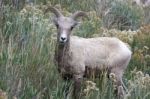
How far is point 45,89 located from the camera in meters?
7.29

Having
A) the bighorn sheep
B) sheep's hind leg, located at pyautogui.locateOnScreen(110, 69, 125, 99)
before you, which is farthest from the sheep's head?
→ sheep's hind leg, located at pyautogui.locateOnScreen(110, 69, 125, 99)

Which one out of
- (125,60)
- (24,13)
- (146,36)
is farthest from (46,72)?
(146,36)

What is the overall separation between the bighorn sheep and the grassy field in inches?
7.9

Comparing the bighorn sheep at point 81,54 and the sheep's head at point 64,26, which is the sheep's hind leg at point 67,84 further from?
the sheep's head at point 64,26

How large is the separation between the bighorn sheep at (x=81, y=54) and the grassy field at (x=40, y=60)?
7.9 inches

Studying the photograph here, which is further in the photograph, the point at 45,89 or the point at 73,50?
the point at 73,50

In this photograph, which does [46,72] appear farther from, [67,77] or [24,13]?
[24,13]

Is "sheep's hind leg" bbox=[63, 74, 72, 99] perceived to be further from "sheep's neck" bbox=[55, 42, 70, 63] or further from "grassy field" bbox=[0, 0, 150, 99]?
"sheep's neck" bbox=[55, 42, 70, 63]

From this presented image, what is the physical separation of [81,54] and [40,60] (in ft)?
2.55

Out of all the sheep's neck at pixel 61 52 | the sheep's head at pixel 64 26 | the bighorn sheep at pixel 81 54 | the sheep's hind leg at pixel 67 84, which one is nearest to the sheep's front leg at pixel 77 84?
the bighorn sheep at pixel 81 54

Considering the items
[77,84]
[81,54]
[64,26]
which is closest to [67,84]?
[77,84]

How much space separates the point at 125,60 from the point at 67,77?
130 cm

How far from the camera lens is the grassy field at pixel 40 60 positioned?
6953 mm

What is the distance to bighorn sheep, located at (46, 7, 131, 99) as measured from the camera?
8.12 meters
